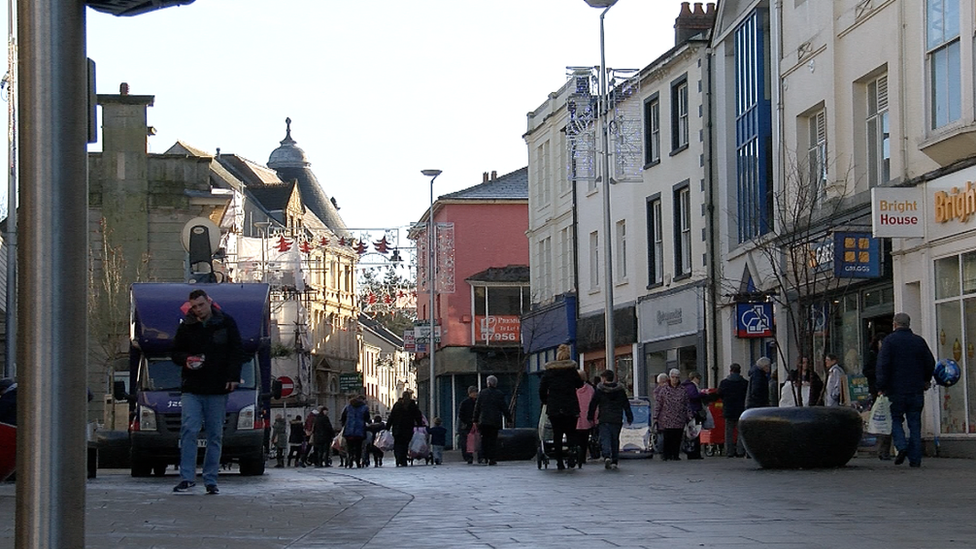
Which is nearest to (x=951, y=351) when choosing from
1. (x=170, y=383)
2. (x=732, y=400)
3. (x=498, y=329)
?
(x=732, y=400)

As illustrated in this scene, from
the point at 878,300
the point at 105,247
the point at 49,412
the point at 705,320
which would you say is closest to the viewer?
the point at 49,412

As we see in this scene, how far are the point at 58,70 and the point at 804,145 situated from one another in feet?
82.7

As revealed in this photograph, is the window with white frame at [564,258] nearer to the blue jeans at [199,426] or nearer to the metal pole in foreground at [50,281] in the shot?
the blue jeans at [199,426]

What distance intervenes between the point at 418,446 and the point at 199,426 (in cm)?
2272

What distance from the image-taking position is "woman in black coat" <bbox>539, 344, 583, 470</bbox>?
21125 millimetres

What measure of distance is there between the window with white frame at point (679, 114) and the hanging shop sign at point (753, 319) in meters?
8.32

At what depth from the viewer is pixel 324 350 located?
91.9 m

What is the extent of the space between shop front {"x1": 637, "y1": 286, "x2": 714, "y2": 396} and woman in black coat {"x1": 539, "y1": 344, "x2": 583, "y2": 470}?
14527 mm

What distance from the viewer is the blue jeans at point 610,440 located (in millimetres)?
22250

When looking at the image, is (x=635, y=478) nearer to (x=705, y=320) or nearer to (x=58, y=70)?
(x=58, y=70)

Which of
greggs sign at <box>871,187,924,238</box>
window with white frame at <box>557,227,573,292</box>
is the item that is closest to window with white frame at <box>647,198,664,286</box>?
window with white frame at <box>557,227,573,292</box>

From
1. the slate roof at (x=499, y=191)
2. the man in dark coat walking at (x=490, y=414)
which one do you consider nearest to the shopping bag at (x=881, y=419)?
the man in dark coat walking at (x=490, y=414)

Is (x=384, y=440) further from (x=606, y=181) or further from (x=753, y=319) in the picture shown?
(x=753, y=319)

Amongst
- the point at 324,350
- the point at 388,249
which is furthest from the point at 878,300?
the point at 324,350
